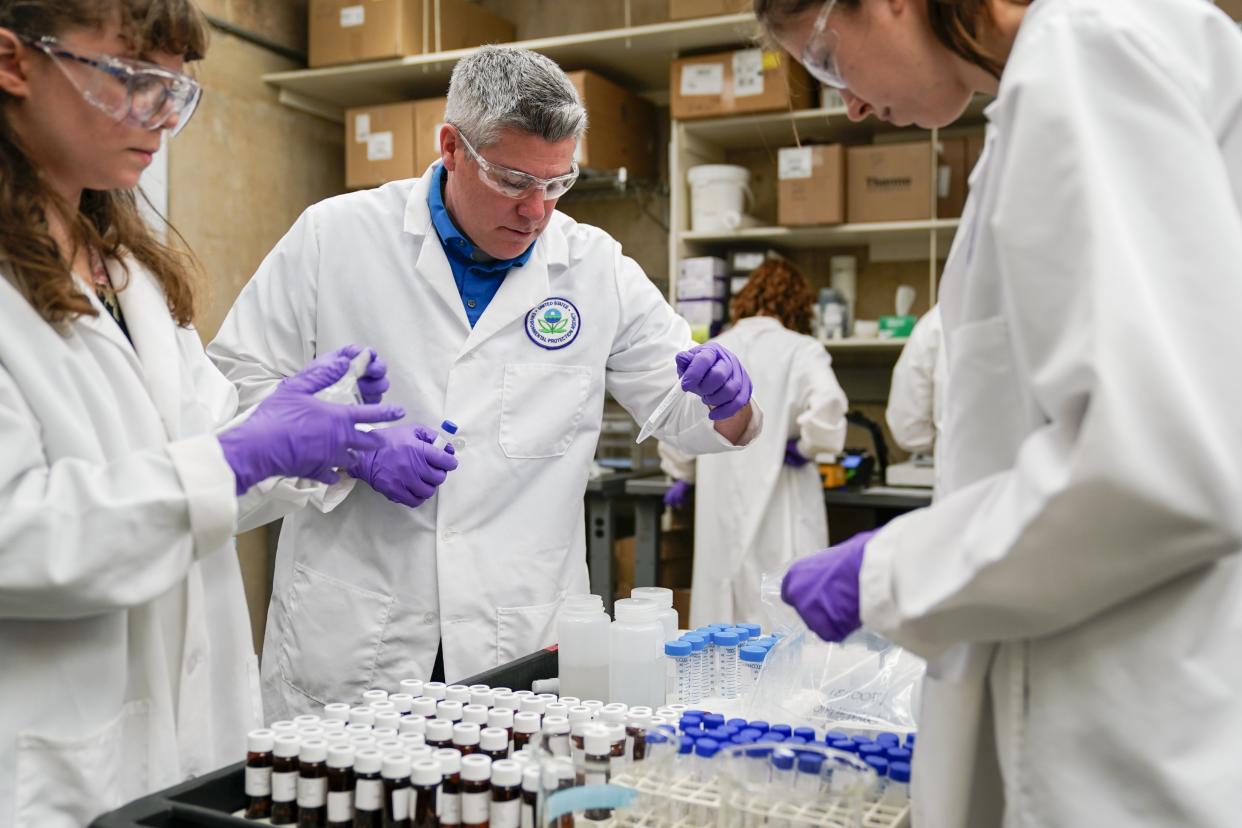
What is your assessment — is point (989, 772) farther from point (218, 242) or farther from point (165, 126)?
point (218, 242)

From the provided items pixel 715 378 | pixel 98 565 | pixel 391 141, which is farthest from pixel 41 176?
pixel 391 141

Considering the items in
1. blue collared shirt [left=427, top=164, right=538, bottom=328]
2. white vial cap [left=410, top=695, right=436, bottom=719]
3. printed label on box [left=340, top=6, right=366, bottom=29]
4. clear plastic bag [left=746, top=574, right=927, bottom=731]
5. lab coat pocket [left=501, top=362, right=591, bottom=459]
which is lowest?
clear plastic bag [left=746, top=574, right=927, bottom=731]

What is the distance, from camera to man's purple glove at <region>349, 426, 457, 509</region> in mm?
1688

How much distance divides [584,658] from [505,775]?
44 cm

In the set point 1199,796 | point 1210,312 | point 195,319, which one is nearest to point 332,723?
point 195,319

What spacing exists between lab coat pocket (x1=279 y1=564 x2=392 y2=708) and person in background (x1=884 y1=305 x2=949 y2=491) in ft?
7.50

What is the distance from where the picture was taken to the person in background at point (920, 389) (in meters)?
3.61

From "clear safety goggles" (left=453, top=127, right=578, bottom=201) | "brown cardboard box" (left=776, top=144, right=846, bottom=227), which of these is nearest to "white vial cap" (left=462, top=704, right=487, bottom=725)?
"clear safety goggles" (left=453, top=127, right=578, bottom=201)

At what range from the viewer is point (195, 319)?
1.43m

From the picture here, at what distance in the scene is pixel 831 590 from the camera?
96 centimetres

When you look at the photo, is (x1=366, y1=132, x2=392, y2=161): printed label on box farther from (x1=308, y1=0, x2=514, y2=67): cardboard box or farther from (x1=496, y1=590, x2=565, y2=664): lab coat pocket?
(x1=496, y1=590, x2=565, y2=664): lab coat pocket

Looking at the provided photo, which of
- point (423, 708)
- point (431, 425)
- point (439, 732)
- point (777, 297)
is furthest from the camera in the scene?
point (777, 297)

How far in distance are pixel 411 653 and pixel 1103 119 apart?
1421 millimetres

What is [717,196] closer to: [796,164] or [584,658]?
[796,164]
